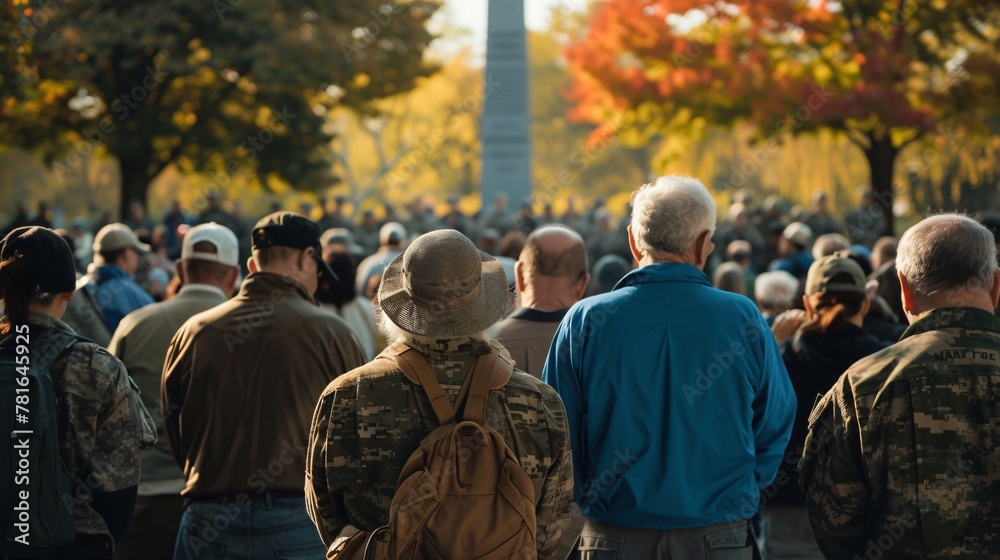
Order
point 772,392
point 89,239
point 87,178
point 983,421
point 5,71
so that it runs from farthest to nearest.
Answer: point 87,178
point 89,239
point 5,71
point 772,392
point 983,421

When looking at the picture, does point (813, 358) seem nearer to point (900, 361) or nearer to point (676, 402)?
point (676, 402)

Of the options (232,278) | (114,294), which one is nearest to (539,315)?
(232,278)

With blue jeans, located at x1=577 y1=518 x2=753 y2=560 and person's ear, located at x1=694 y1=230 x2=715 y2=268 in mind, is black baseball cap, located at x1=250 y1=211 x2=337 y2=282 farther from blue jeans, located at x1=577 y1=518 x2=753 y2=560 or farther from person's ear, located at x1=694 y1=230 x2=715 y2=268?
blue jeans, located at x1=577 y1=518 x2=753 y2=560

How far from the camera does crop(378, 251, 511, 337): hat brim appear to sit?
3156mm

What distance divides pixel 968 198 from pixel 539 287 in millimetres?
27812

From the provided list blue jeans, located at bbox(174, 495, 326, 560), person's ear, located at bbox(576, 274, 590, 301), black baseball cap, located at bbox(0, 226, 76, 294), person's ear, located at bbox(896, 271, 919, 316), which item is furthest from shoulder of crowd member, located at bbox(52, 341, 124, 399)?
person's ear, located at bbox(896, 271, 919, 316)

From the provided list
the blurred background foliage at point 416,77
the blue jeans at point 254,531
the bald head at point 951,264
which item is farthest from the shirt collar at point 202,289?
the blurred background foliage at point 416,77

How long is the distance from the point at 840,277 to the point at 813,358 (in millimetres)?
380

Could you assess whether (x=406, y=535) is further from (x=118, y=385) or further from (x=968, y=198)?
(x=968, y=198)

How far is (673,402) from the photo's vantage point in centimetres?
381

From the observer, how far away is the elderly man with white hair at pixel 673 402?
3.79m

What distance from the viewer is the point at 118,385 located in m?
3.76

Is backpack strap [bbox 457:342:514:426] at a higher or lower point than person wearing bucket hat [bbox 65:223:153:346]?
higher

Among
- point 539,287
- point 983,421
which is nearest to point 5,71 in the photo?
point 539,287
